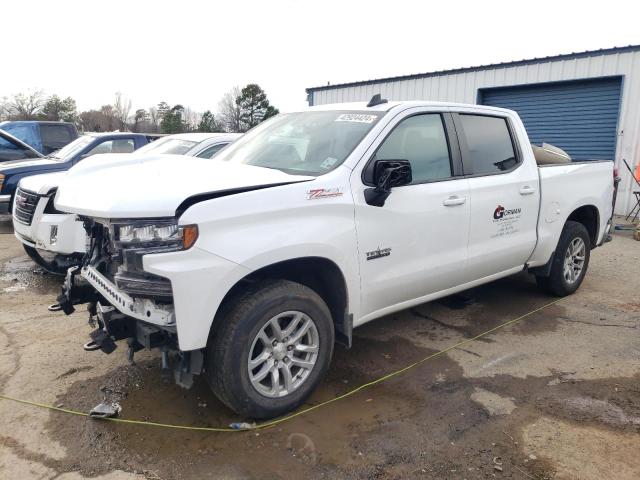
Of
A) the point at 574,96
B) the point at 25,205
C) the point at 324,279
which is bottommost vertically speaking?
the point at 324,279

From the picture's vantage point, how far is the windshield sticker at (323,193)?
10.5ft

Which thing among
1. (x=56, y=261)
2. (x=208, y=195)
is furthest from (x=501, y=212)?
(x=56, y=261)

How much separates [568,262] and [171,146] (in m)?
5.90

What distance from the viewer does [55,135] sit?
13.7 meters

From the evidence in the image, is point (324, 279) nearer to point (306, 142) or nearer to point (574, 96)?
point (306, 142)

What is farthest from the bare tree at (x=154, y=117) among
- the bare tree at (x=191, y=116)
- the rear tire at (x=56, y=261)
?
the rear tire at (x=56, y=261)

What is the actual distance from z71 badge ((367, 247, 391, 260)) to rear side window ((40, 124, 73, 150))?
1254 centimetres

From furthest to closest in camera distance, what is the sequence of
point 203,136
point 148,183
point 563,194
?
point 203,136 < point 563,194 < point 148,183

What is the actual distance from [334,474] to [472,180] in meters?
2.62

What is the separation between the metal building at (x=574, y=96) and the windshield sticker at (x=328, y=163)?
1036cm

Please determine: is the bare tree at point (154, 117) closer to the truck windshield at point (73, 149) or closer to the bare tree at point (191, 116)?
the bare tree at point (191, 116)

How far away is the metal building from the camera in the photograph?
A: 11.5 meters

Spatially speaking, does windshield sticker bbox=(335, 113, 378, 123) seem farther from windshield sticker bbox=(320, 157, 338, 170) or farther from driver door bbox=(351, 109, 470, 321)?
windshield sticker bbox=(320, 157, 338, 170)

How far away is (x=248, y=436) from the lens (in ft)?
10.1
